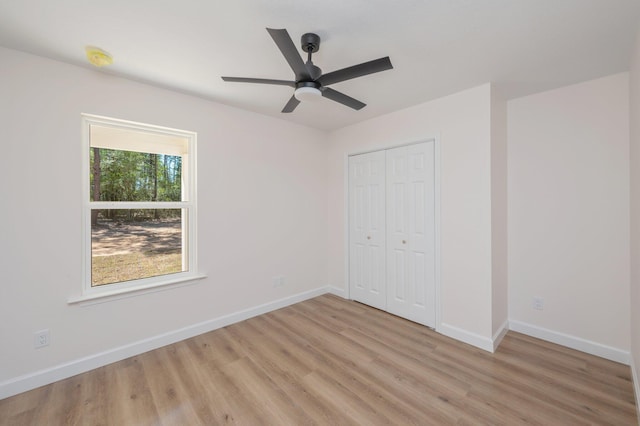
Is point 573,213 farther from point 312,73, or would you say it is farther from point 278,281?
point 278,281

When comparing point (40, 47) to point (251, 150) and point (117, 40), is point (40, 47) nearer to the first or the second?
point (117, 40)

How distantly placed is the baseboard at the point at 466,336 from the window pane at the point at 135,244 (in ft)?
9.33

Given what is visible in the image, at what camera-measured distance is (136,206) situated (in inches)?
102

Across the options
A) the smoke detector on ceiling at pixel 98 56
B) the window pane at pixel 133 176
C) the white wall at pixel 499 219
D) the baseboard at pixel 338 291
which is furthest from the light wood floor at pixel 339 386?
the smoke detector on ceiling at pixel 98 56

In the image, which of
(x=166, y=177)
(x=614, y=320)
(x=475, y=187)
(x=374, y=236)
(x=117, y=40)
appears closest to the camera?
(x=117, y=40)

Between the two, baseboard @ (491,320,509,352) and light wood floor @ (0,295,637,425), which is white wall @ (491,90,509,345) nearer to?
baseboard @ (491,320,509,352)

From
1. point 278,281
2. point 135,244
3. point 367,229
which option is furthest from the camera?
point 367,229

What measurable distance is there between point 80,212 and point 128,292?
2.63ft

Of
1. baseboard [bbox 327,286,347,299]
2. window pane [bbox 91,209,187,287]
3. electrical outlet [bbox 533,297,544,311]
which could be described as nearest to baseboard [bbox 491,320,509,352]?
electrical outlet [bbox 533,297,544,311]

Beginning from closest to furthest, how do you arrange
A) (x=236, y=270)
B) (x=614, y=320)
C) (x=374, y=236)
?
1. (x=614, y=320)
2. (x=236, y=270)
3. (x=374, y=236)

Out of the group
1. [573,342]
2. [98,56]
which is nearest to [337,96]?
[98,56]

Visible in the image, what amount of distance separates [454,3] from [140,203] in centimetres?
296

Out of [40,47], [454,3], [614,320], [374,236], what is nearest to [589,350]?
[614,320]

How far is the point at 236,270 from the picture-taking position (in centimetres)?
316
